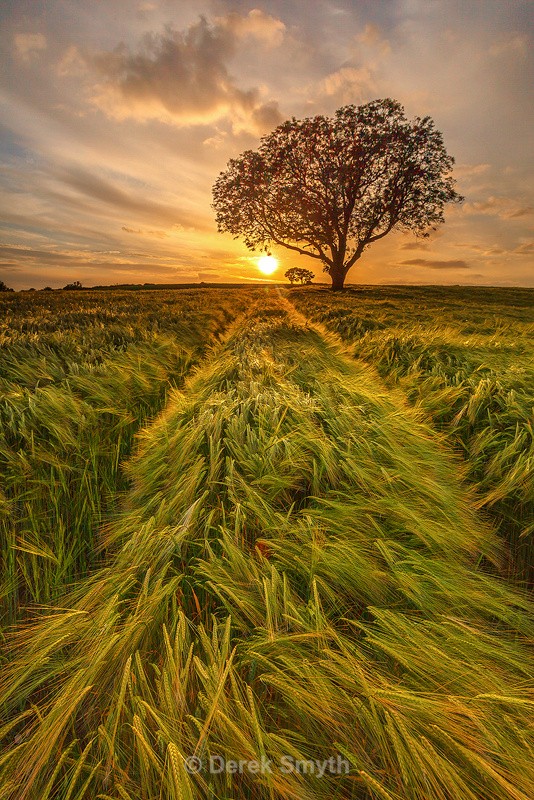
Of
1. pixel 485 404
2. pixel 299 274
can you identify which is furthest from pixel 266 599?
pixel 299 274

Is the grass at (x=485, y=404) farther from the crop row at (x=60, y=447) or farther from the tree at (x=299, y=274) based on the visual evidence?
the tree at (x=299, y=274)

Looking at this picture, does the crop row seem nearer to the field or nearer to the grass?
the field

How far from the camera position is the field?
0.93 metres

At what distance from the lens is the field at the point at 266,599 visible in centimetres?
93

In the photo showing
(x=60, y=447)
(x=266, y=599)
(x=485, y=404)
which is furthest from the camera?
(x=485, y=404)

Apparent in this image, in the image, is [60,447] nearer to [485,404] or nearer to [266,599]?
[266,599]

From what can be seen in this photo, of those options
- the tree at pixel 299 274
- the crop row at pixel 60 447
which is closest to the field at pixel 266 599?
the crop row at pixel 60 447

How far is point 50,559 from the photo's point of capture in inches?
77.5

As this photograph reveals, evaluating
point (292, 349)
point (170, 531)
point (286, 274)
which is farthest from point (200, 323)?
point (286, 274)

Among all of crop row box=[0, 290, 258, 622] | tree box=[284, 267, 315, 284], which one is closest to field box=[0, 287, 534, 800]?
crop row box=[0, 290, 258, 622]

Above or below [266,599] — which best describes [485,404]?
below

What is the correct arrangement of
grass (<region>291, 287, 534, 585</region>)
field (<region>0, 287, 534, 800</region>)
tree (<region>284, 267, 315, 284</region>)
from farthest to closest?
tree (<region>284, 267, 315, 284</region>) → grass (<region>291, 287, 534, 585</region>) → field (<region>0, 287, 534, 800</region>)

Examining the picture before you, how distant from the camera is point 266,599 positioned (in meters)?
1.36

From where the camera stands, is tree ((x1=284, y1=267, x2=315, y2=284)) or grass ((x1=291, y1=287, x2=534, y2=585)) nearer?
grass ((x1=291, y1=287, x2=534, y2=585))
